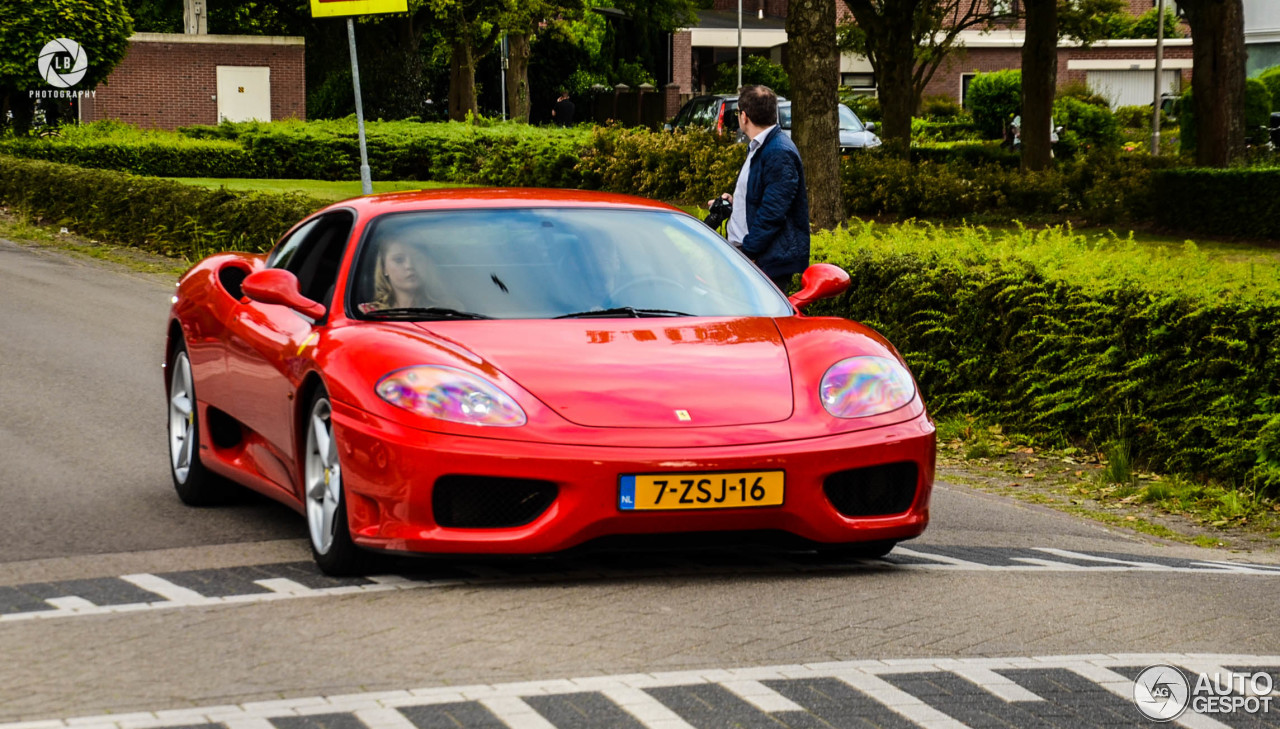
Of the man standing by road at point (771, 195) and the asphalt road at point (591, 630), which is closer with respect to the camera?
the asphalt road at point (591, 630)

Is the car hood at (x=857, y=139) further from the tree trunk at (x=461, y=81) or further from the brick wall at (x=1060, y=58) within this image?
the brick wall at (x=1060, y=58)

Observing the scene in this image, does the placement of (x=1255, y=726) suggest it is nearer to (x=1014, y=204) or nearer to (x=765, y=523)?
(x=765, y=523)

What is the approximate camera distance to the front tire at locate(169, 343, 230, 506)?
25.0 ft

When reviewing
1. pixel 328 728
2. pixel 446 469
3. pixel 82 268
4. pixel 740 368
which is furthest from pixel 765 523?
pixel 82 268

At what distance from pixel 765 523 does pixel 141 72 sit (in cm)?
4612

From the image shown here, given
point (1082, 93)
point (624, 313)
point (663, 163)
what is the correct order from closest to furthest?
1. point (624, 313)
2. point (663, 163)
3. point (1082, 93)

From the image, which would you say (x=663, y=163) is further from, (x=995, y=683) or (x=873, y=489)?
(x=995, y=683)

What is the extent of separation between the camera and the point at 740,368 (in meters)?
6.04

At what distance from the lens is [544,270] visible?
668 centimetres

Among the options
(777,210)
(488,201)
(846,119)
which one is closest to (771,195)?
(777,210)

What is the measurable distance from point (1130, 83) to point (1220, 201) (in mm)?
53847

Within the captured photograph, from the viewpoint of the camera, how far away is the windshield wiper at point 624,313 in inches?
256

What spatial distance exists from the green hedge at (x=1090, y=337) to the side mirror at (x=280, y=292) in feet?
15.1

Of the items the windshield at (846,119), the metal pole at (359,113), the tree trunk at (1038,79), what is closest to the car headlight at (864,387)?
the metal pole at (359,113)
